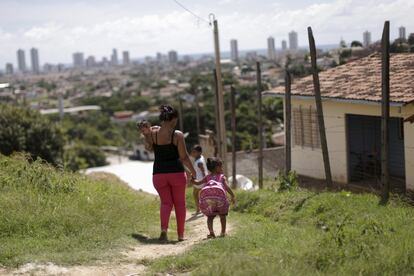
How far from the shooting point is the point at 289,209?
9008 mm

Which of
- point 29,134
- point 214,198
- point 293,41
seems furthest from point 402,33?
point 293,41

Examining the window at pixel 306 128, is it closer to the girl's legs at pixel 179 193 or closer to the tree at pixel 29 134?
the girl's legs at pixel 179 193

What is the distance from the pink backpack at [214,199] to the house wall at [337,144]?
5.95 m

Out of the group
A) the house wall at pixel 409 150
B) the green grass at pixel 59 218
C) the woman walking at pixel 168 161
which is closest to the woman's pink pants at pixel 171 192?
the woman walking at pixel 168 161

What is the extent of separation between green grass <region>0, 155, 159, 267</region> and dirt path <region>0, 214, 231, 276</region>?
15cm

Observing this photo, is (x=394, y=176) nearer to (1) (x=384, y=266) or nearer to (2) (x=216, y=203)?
(2) (x=216, y=203)

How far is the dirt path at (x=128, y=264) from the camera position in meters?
5.41

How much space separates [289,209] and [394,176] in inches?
212

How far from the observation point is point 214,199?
7.03m

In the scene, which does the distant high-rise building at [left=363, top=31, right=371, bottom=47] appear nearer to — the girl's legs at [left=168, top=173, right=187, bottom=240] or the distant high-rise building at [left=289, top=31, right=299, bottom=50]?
the girl's legs at [left=168, top=173, right=187, bottom=240]

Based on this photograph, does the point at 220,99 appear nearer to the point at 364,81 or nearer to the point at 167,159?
the point at 364,81

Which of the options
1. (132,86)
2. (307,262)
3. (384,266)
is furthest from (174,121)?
(132,86)

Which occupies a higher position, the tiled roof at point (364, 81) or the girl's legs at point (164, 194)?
the tiled roof at point (364, 81)

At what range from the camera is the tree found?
27.6 m
